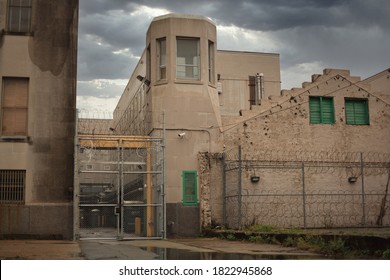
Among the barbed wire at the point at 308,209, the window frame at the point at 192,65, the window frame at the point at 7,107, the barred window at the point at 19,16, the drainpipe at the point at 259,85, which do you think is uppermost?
the drainpipe at the point at 259,85

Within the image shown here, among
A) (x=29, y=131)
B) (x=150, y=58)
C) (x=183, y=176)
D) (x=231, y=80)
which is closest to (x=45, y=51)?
(x=29, y=131)

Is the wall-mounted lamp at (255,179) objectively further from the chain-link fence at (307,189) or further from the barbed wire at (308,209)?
the barbed wire at (308,209)

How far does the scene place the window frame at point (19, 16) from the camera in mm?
17078

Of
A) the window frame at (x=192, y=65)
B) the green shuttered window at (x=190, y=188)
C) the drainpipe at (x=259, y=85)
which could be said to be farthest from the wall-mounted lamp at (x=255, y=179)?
the drainpipe at (x=259, y=85)

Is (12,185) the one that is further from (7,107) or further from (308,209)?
(308,209)

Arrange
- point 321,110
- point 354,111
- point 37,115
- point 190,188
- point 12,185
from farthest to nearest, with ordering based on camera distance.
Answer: point 354,111 < point 321,110 < point 190,188 < point 37,115 < point 12,185

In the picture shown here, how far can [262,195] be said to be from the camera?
18719 millimetres

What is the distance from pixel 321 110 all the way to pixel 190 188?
6.08 m

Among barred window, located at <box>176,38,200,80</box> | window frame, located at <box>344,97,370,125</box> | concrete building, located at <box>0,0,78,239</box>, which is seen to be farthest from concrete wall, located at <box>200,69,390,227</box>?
concrete building, located at <box>0,0,78,239</box>

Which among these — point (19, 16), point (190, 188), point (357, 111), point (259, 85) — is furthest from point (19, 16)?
point (259, 85)

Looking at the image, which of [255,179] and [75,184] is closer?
[75,184]

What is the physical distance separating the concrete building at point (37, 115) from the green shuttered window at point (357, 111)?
34.8 ft

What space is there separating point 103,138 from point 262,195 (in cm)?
605

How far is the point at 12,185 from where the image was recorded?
16.5 meters
